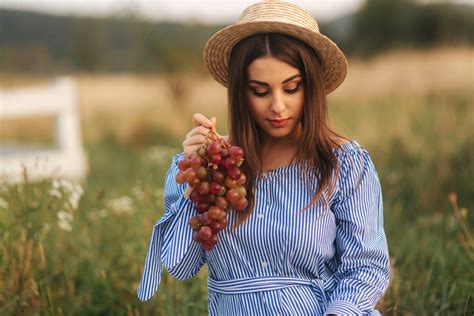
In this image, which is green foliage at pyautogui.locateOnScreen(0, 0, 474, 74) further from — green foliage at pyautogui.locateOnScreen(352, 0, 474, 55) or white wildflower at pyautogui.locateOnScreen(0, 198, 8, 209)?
white wildflower at pyautogui.locateOnScreen(0, 198, 8, 209)

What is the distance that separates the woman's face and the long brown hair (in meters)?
0.02

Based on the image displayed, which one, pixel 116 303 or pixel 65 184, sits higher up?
pixel 65 184

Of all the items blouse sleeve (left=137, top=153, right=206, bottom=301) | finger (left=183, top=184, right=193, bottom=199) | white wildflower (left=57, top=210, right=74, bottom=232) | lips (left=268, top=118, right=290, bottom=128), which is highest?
lips (left=268, top=118, right=290, bottom=128)

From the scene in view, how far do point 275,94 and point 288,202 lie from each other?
13.3 inches

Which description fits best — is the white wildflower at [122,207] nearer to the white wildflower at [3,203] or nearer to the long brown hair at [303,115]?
the white wildflower at [3,203]

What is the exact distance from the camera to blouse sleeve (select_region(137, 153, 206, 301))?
2.16 meters

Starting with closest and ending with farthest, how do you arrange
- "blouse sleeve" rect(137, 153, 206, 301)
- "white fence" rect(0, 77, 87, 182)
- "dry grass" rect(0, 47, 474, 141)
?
1. "blouse sleeve" rect(137, 153, 206, 301)
2. "white fence" rect(0, 77, 87, 182)
3. "dry grass" rect(0, 47, 474, 141)

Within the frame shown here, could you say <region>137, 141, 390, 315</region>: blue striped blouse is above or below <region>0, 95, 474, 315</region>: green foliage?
above

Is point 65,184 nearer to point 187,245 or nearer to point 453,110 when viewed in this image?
point 187,245

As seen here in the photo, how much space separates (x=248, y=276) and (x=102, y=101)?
1536cm

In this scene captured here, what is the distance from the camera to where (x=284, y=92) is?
2107 millimetres

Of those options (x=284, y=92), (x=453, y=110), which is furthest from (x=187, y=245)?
(x=453, y=110)

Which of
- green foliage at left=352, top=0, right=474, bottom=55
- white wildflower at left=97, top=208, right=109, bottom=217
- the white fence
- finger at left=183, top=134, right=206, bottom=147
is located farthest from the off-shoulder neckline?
green foliage at left=352, top=0, right=474, bottom=55

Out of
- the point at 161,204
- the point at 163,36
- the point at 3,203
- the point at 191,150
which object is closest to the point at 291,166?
the point at 191,150
